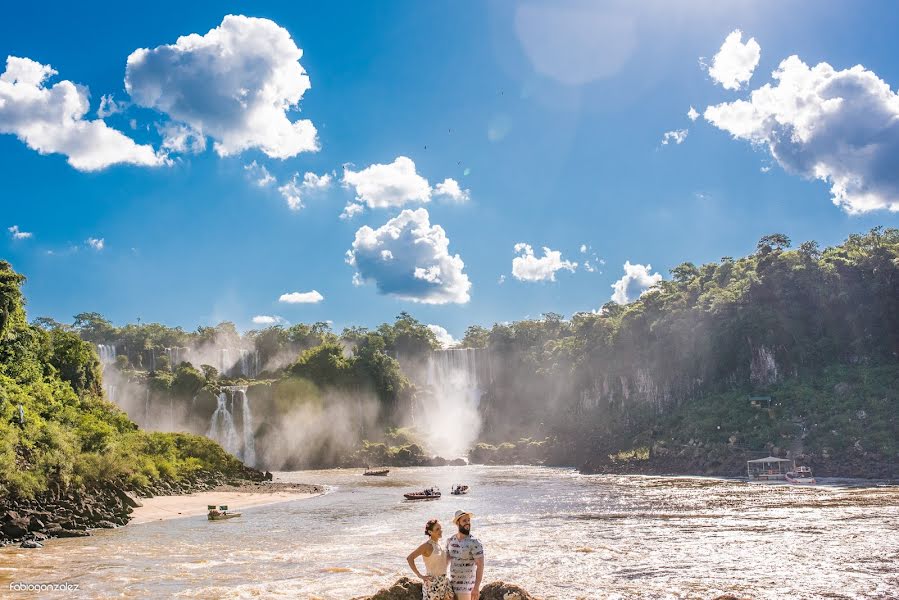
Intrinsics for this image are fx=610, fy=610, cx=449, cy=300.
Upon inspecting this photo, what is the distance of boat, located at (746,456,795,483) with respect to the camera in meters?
45.2

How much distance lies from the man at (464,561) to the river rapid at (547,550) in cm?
666

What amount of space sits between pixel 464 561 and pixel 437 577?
0.44 meters

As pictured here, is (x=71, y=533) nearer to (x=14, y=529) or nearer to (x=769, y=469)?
(x=14, y=529)

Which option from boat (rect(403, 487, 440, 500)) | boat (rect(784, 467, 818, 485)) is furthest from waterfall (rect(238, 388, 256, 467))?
boat (rect(784, 467, 818, 485))

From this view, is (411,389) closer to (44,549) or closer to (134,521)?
(134,521)

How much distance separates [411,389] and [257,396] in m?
26.2

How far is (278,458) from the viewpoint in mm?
82312

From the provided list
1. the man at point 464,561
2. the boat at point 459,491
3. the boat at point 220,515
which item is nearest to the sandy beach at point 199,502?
the boat at point 220,515

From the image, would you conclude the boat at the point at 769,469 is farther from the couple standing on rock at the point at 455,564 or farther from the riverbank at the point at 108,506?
the couple standing on rock at the point at 455,564

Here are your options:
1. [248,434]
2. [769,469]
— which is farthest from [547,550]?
[248,434]

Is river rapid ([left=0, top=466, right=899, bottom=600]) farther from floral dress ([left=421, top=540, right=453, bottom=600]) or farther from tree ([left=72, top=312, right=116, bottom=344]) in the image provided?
tree ([left=72, top=312, right=116, bottom=344])

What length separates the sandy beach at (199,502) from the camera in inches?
1218

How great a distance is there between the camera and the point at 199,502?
122ft

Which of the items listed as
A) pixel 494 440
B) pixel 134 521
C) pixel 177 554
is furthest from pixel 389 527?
pixel 494 440
